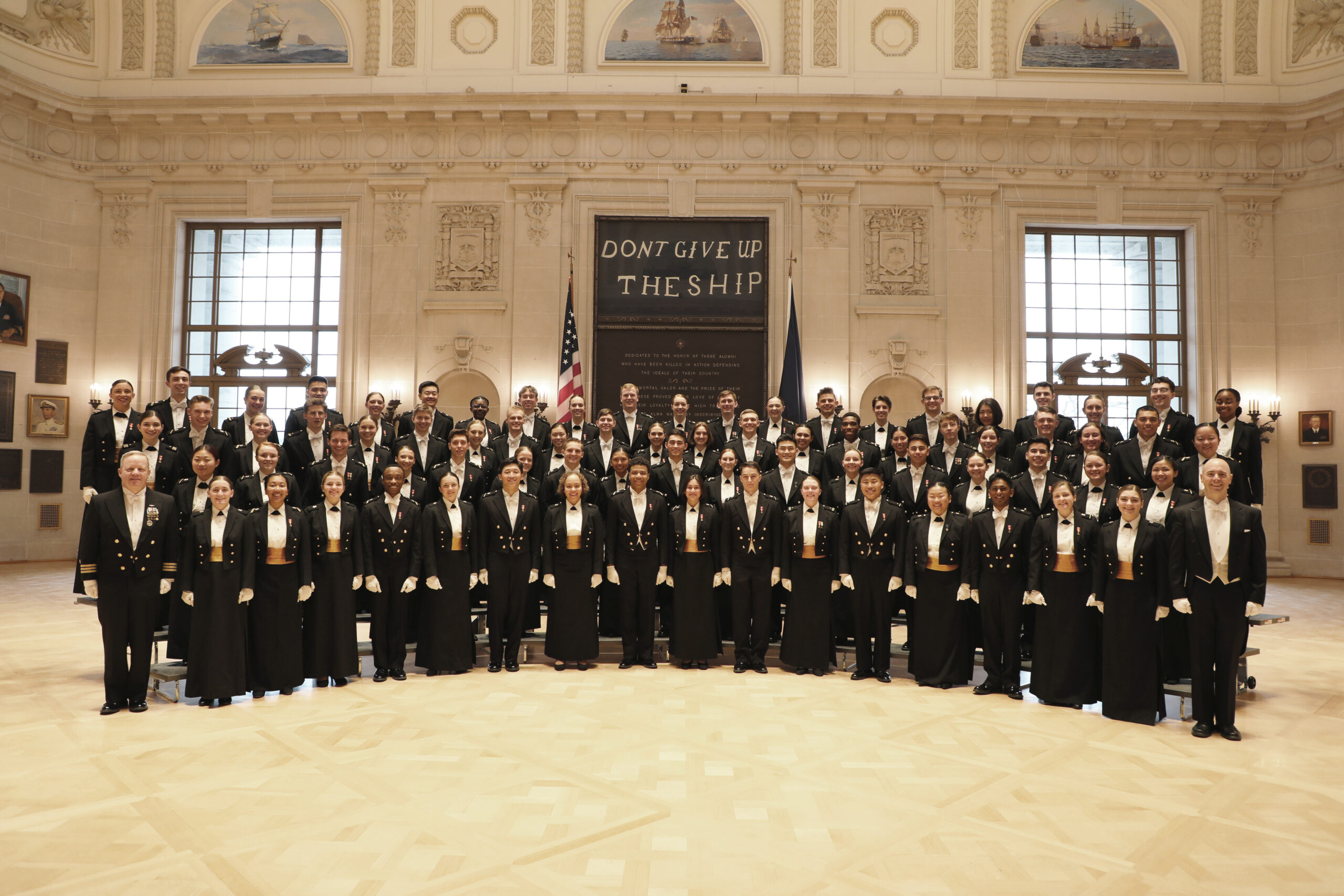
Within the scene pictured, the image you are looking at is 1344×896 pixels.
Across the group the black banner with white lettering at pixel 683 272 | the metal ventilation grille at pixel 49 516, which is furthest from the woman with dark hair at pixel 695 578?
the metal ventilation grille at pixel 49 516

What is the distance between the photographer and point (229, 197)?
13203 millimetres

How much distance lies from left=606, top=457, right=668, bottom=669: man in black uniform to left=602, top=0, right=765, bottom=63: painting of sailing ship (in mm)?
8879

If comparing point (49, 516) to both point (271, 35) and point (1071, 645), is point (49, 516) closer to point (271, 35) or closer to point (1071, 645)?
point (271, 35)

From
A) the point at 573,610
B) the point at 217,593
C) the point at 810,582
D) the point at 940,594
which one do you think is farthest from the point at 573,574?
the point at 940,594

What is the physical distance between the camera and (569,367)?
11562mm

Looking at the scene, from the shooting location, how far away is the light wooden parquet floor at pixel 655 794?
10.5ft

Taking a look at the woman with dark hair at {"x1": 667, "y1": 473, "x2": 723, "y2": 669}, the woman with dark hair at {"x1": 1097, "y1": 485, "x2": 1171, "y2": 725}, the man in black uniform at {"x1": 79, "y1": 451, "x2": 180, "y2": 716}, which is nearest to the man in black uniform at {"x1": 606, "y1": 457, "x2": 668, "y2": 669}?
the woman with dark hair at {"x1": 667, "y1": 473, "x2": 723, "y2": 669}

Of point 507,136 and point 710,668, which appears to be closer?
point 710,668

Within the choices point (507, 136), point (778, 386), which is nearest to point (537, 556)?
point (778, 386)

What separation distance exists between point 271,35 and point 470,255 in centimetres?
509

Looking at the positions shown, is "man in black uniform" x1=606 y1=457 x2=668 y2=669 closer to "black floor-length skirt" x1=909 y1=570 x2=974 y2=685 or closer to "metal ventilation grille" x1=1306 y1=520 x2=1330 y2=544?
"black floor-length skirt" x1=909 y1=570 x2=974 y2=685

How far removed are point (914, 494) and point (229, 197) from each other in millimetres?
11817

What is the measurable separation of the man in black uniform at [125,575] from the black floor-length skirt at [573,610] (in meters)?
2.83

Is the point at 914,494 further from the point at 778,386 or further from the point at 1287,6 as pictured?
the point at 1287,6
